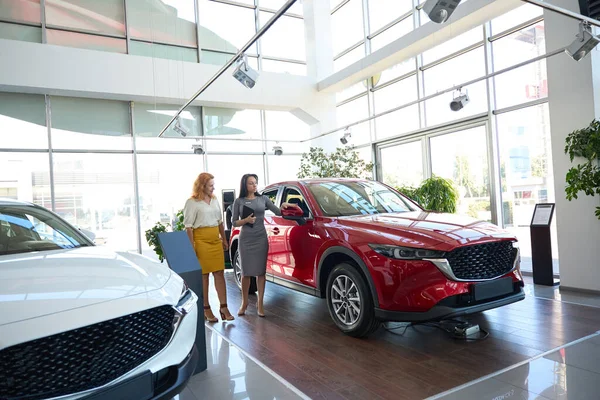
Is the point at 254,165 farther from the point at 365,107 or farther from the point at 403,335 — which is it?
the point at 403,335

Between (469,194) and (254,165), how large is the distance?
5.37 m

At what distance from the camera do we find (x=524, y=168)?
6496mm

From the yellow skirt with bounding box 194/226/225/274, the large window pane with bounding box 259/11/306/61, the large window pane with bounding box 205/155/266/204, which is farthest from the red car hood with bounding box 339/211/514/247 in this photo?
the large window pane with bounding box 259/11/306/61

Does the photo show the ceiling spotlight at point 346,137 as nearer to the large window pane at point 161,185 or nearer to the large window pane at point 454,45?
the large window pane at point 454,45

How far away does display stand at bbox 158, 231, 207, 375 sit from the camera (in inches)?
107

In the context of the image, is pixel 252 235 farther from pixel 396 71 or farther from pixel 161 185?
pixel 396 71

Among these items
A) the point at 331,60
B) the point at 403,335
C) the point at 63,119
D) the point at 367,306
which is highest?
the point at 331,60

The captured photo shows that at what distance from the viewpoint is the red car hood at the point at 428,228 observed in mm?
2863

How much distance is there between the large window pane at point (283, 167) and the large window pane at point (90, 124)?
354 centimetres

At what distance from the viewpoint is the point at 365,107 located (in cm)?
1019

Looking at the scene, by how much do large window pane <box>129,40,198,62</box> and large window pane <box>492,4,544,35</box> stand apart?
6.53 metres

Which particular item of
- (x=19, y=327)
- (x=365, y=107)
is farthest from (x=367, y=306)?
(x=365, y=107)

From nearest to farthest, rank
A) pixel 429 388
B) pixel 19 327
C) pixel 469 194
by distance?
pixel 19 327 < pixel 429 388 < pixel 469 194

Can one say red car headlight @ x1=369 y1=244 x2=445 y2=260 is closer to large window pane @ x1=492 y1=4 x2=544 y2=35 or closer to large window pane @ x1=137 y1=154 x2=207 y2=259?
large window pane @ x1=492 y1=4 x2=544 y2=35
